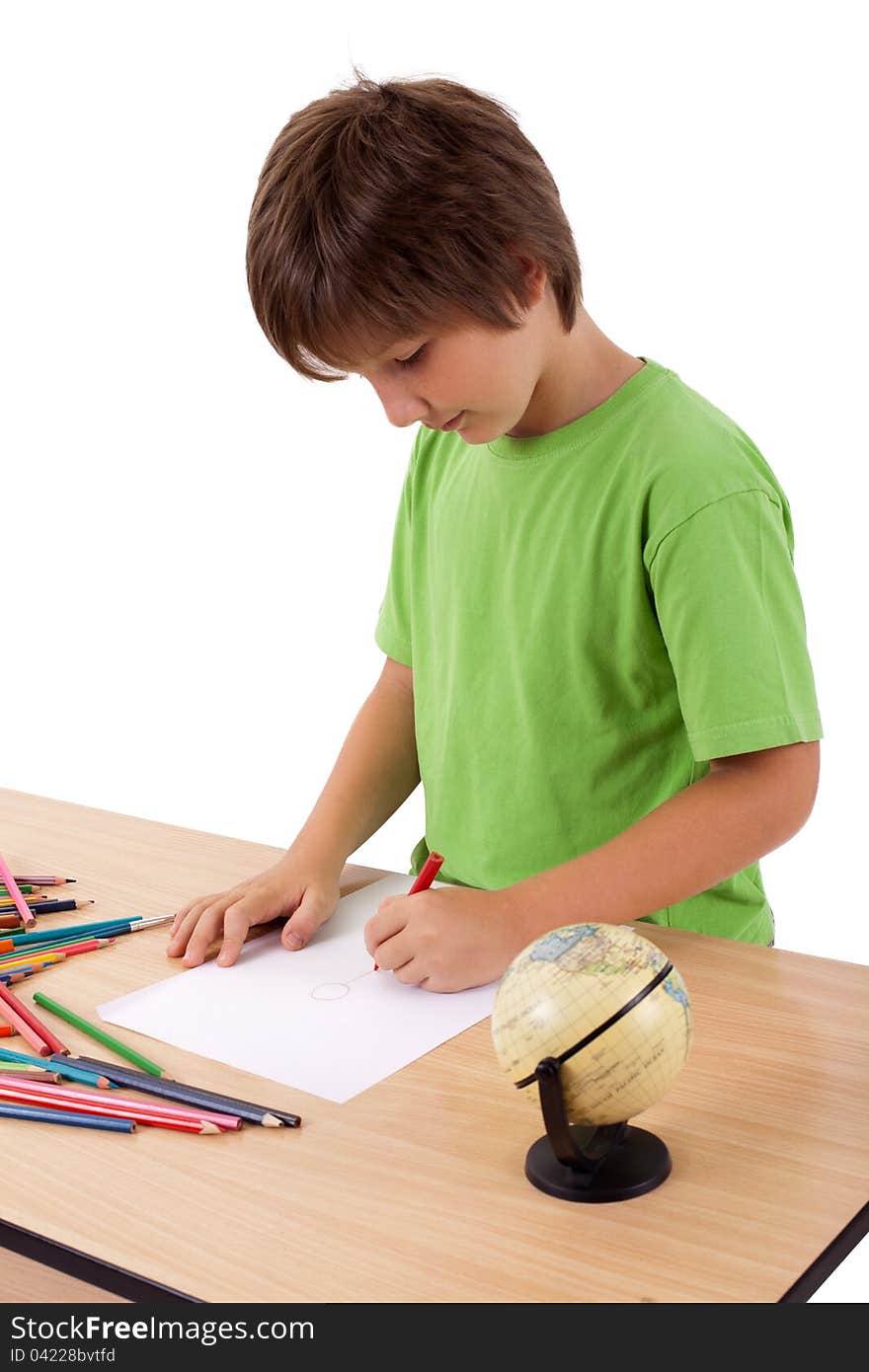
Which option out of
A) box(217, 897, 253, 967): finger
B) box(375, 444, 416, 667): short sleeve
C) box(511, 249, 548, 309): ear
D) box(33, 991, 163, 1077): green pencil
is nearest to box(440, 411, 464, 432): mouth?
box(511, 249, 548, 309): ear

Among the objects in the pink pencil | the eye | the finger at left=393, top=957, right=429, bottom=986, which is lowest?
the finger at left=393, top=957, right=429, bottom=986

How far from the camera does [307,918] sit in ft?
4.16

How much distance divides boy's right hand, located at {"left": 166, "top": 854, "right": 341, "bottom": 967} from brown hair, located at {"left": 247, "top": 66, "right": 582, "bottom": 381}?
1.55 ft

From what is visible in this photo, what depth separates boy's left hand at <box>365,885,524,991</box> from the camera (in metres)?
1.12

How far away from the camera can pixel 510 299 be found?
116 cm

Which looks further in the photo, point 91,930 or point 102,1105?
point 91,930

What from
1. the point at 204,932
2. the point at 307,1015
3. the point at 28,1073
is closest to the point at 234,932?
the point at 204,932

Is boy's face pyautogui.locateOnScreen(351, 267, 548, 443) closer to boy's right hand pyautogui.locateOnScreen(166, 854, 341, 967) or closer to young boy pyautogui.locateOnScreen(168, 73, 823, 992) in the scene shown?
young boy pyautogui.locateOnScreen(168, 73, 823, 992)

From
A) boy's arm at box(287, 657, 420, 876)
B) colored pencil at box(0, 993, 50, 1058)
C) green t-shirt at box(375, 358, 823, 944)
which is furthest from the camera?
boy's arm at box(287, 657, 420, 876)

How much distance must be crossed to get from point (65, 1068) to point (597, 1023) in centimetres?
43

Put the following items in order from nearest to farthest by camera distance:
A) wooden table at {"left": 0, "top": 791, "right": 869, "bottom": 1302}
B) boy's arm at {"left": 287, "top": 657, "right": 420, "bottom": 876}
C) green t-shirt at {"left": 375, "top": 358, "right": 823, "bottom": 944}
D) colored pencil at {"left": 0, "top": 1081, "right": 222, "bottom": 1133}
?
wooden table at {"left": 0, "top": 791, "right": 869, "bottom": 1302}, colored pencil at {"left": 0, "top": 1081, "right": 222, "bottom": 1133}, green t-shirt at {"left": 375, "top": 358, "right": 823, "bottom": 944}, boy's arm at {"left": 287, "top": 657, "right": 420, "bottom": 876}

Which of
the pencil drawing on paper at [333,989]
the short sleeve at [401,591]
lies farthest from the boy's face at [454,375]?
the pencil drawing on paper at [333,989]

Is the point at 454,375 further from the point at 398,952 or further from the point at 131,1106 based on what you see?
the point at 131,1106

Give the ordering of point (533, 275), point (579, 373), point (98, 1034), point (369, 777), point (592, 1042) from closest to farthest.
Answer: point (592, 1042) < point (98, 1034) < point (533, 275) < point (579, 373) < point (369, 777)
